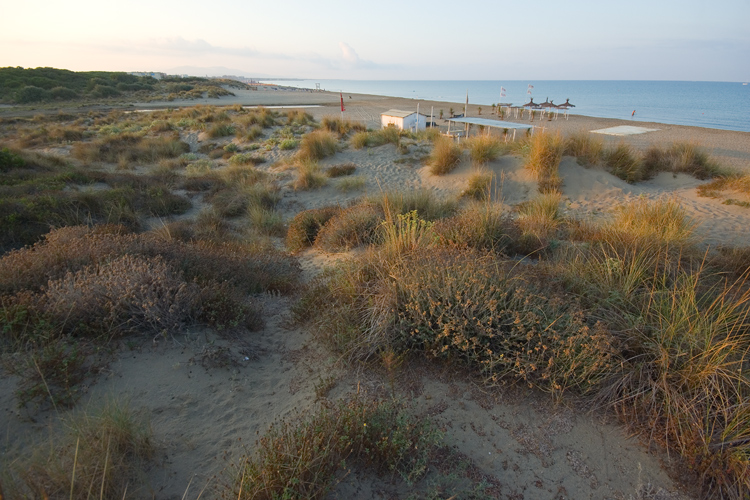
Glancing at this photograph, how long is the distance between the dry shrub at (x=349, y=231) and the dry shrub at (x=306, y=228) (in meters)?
0.34

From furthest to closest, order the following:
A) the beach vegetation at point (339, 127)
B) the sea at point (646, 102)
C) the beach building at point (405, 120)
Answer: the sea at point (646, 102), the beach building at point (405, 120), the beach vegetation at point (339, 127)

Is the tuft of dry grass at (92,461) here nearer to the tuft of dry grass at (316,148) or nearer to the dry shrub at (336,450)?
the dry shrub at (336,450)

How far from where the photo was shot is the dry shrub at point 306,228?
6.85 meters

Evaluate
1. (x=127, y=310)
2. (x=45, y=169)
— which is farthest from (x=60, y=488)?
(x=45, y=169)

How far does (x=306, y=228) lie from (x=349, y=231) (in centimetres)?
120

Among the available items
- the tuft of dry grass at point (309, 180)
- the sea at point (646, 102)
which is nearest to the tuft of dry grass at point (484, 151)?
the tuft of dry grass at point (309, 180)

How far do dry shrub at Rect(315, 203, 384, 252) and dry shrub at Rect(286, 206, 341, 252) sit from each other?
34 centimetres

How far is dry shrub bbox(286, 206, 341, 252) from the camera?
270 inches

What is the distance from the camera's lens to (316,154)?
42.8 feet

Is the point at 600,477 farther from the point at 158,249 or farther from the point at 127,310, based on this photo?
the point at 158,249

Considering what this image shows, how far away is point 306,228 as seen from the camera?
7.04 m

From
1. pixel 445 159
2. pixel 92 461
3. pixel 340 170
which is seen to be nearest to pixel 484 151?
pixel 445 159

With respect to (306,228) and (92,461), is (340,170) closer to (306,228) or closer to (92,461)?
(306,228)

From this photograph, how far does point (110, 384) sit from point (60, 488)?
3.42 feet
